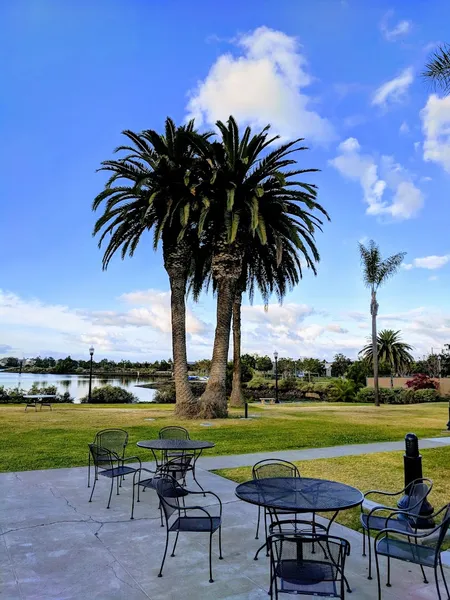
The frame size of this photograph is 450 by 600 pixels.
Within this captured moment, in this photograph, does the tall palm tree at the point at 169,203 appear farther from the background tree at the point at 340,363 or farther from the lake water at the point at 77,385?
the background tree at the point at 340,363

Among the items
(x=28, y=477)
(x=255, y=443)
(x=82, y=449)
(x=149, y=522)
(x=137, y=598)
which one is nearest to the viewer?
(x=137, y=598)

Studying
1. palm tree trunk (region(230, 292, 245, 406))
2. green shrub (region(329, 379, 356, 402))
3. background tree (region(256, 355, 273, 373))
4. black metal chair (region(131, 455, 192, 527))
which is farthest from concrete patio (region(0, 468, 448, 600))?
background tree (region(256, 355, 273, 373))

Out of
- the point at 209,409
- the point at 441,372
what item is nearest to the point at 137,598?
the point at 209,409

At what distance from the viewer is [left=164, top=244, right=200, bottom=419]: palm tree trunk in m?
20.7

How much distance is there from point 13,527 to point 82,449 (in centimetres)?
642

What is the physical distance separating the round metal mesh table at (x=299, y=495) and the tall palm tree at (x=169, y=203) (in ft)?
51.4

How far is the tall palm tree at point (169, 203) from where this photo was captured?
2047cm

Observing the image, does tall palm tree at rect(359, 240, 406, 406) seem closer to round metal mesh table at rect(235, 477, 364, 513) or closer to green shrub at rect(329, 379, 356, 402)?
green shrub at rect(329, 379, 356, 402)

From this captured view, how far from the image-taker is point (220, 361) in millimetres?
20812

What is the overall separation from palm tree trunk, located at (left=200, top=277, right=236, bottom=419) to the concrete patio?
526 inches

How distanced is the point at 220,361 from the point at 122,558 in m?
16.0

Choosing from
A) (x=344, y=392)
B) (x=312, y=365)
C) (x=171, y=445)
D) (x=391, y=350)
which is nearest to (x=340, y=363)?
(x=312, y=365)

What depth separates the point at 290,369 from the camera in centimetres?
10338

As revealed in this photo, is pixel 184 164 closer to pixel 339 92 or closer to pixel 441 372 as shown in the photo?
pixel 339 92
